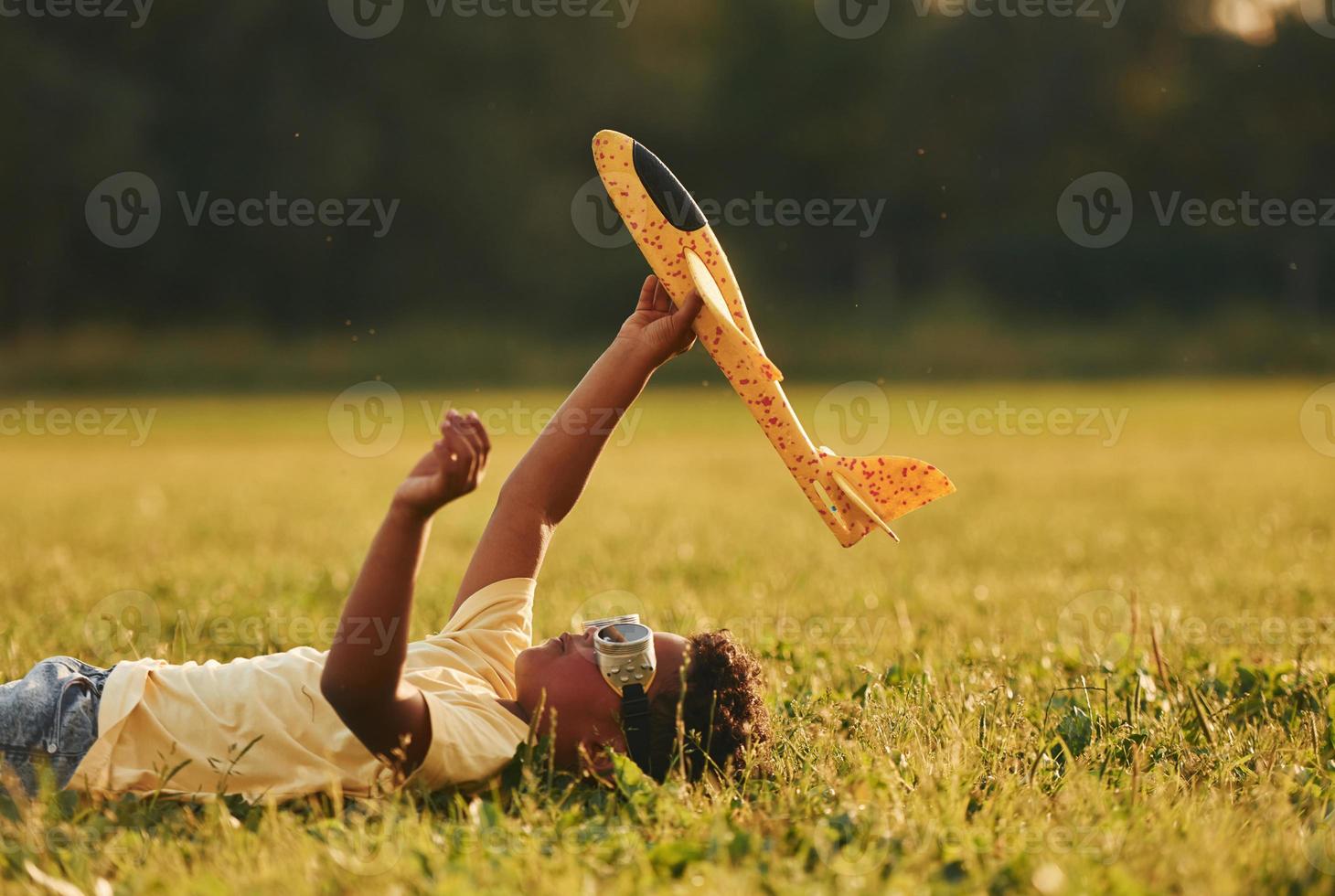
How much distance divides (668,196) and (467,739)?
4.82 feet

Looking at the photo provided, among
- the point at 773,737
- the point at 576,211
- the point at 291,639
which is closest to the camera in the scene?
the point at 773,737

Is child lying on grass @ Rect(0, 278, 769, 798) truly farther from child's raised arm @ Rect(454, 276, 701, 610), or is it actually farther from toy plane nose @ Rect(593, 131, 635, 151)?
toy plane nose @ Rect(593, 131, 635, 151)

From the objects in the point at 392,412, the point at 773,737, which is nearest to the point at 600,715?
the point at 773,737

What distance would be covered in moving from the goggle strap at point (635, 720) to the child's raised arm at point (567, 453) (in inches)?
20.6

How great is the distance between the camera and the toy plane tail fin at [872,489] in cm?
307

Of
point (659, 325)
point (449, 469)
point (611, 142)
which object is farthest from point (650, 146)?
point (449, 469)

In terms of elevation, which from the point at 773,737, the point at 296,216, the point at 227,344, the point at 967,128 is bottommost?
the point at 773,737

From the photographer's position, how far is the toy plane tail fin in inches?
121

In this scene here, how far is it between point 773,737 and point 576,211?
26.6 metres

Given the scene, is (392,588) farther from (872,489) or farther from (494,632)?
(872,489)

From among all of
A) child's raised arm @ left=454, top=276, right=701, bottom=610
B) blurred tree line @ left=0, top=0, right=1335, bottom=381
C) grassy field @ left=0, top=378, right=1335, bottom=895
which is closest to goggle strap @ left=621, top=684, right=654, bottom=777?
grassy field @ left=0, top=378, right=1335, bottom=895

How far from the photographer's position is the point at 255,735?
106 inches

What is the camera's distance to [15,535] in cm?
741

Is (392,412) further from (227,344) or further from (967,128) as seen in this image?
(967,128)
